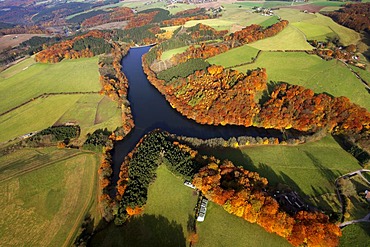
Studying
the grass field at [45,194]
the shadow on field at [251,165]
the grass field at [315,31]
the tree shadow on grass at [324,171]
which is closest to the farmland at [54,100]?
the grass field at [45,194]

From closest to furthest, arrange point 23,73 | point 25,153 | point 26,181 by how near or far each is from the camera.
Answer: point 26,181 < point 25,153 < point 23,73

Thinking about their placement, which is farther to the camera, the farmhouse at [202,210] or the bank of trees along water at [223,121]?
the farmhouse at [202,210]

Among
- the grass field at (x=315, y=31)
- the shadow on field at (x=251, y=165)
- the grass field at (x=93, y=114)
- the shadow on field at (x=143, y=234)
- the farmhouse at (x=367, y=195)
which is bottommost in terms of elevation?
the grass field at (x=93, y=114)

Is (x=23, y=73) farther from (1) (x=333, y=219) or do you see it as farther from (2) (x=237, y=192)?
(1) (x=333, y=219)

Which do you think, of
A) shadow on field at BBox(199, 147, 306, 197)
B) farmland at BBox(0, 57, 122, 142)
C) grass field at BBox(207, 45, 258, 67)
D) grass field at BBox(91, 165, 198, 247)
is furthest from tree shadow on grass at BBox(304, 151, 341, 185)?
farmland at BBox(0, 57, 122, 142)

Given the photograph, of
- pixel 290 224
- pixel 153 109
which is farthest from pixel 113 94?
pixel 290 224

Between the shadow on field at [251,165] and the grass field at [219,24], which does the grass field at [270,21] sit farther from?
the shadow on field at [251,165]

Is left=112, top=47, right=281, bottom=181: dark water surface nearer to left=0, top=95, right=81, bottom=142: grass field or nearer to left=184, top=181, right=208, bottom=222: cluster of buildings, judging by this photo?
left=184, top=181, right=208, bottom=222: cluster of buildings

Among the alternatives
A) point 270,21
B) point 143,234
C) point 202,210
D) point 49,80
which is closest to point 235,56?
point 270,21
